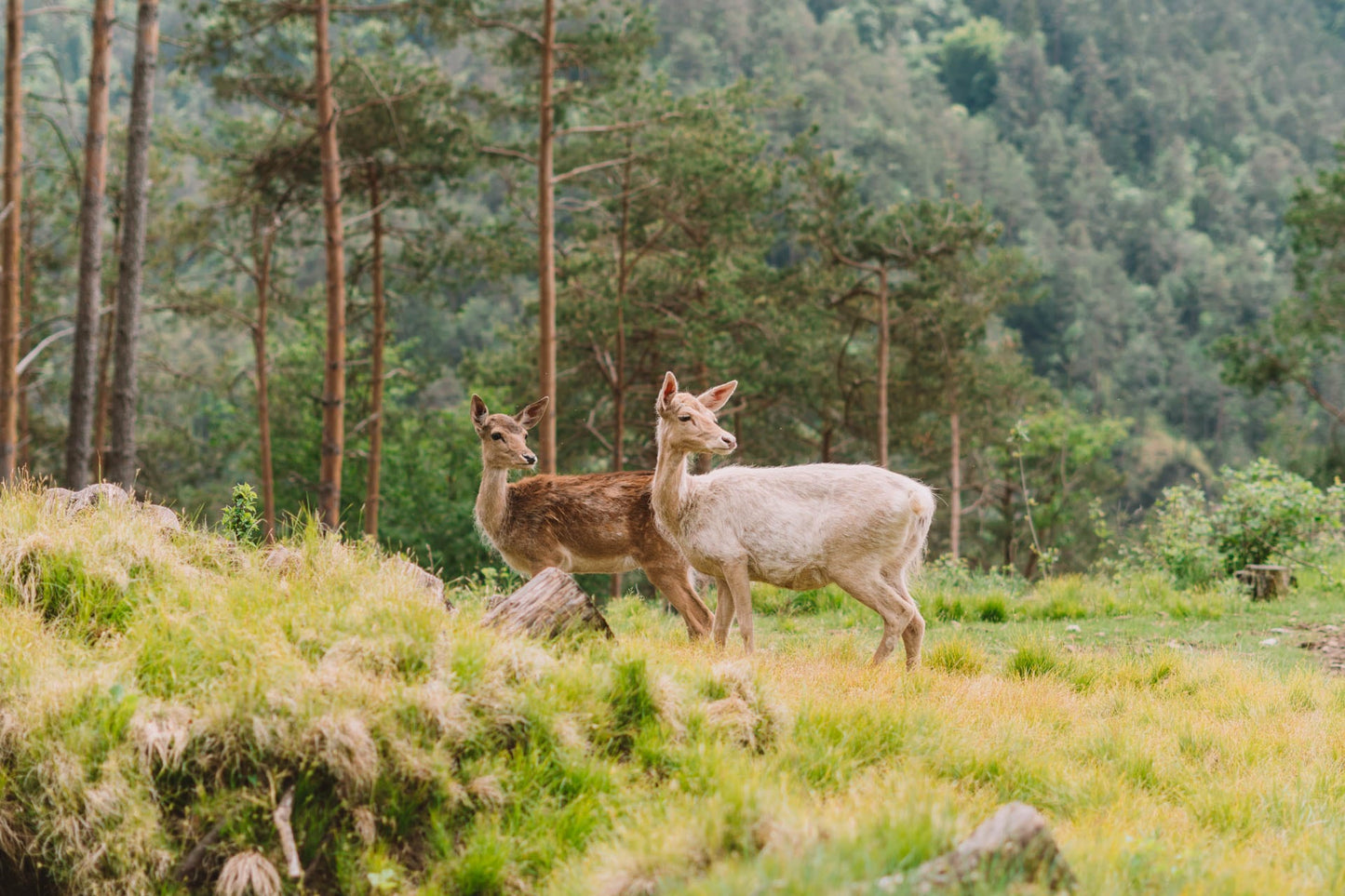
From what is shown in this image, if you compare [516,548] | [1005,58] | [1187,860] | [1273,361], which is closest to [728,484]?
[516,548]

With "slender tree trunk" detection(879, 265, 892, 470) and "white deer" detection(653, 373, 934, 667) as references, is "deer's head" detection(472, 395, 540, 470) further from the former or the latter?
"slender tree trunk" detection(879, 265, 892, 470)

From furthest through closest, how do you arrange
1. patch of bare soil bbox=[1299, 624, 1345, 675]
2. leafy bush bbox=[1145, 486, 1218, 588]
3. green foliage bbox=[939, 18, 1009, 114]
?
green foliage bbox=[939, 18, 1009, 114] < leafy bush bbox=[1145, 486, 1218, 588] < patch of bare soil bbox=[1299, 624, 1345, 675]

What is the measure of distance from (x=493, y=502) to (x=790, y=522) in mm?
2703

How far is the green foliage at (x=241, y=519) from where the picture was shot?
24.0 ft

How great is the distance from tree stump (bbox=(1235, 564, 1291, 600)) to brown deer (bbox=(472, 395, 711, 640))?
639 cm

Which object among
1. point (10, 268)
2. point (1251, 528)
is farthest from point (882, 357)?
point (10, 268)

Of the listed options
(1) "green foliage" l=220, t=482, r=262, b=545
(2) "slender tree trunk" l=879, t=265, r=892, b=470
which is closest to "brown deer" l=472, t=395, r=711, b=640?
(1) "green foliage" l=220, t=482, r=262, b=545

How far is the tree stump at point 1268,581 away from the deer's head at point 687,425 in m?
7.20

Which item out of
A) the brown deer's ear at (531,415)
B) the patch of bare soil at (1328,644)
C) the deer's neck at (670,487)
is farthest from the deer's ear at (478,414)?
the patch of bare soil at (1328,644)

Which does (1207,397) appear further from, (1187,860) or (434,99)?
(1187,860)

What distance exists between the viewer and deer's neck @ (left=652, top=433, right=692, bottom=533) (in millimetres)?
7836

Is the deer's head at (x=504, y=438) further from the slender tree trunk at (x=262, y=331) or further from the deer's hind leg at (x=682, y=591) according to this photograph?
the slender tree trunk at (x=262, y=331)

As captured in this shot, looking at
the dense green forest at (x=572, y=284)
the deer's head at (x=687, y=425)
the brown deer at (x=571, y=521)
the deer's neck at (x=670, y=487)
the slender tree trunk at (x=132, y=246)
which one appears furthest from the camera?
the dense green forest at (x=572, y=284)

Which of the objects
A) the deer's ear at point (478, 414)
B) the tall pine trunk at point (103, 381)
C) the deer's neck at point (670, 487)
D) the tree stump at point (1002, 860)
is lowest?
the tall pine trunk at point (103, 381)
